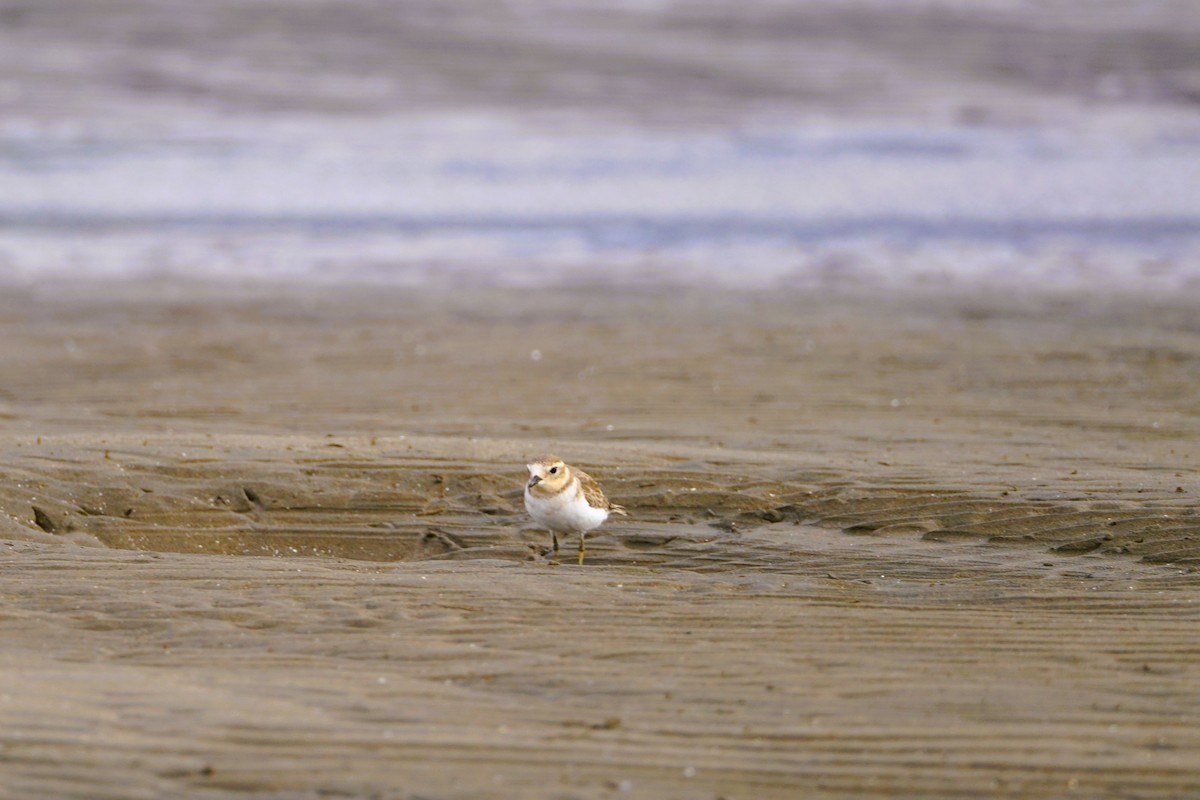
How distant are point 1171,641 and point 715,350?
6.79m

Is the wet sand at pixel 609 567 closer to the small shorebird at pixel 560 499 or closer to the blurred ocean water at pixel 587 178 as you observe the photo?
the small shorebird at pixel 560 499

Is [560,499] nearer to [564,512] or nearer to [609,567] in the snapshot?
[564,512]

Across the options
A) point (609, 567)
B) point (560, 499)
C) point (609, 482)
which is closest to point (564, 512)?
point (560, 499)

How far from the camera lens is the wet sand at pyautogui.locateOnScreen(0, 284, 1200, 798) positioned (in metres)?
4.70

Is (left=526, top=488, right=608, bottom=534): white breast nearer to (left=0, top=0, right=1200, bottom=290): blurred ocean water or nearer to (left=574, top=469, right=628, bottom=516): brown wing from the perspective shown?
(left=574, top=469, right=628, bottom=516): brown wing

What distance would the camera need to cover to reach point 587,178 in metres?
25.9

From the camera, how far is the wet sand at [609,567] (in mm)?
4703

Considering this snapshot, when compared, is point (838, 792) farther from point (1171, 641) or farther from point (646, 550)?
point (646, 550)

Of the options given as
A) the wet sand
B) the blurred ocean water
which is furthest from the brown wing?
the blurred ocean water

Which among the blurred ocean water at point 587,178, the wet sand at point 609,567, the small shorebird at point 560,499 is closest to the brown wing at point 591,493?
the small shorebird at point 560,499

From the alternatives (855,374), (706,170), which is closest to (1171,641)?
(855,374)

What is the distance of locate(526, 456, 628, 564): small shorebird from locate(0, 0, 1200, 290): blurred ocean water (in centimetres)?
1008

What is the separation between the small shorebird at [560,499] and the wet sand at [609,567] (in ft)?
0.71

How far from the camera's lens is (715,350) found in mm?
12234
